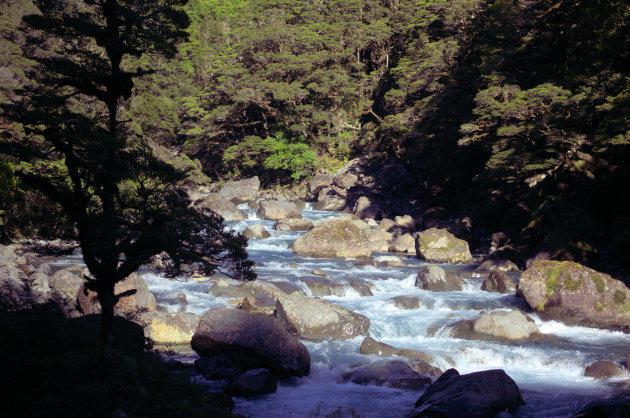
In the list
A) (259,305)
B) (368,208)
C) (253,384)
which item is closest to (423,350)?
(253,384)

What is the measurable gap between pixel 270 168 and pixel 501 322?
30.9 meters

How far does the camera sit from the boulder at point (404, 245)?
21.4 metres

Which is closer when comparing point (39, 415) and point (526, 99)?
point (39, 415)

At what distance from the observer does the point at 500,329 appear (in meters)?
10.8

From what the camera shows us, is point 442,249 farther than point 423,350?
Yes

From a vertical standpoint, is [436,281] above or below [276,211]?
below

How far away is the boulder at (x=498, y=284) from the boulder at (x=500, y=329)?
341 cm

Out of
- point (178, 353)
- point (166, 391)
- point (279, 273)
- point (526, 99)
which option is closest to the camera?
point (166, 391)

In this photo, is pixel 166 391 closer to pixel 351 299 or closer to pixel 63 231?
pixel 63 231

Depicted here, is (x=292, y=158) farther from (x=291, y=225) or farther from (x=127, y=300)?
(x=127, y=300)

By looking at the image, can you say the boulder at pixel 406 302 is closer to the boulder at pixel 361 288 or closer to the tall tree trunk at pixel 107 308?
the boulder at pixel 361 288

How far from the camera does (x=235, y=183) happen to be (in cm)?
3628

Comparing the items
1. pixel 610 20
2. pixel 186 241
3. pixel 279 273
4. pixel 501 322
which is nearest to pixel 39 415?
pixel 186 241

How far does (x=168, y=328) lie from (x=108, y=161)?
19.8 feet
